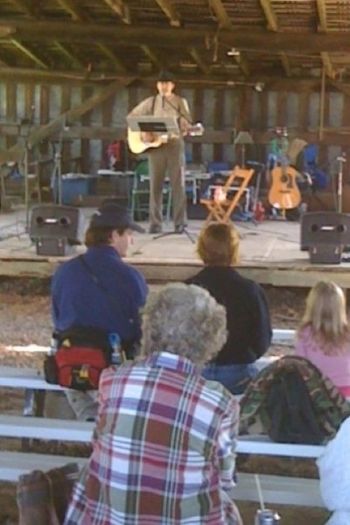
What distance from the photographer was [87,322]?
3789mm

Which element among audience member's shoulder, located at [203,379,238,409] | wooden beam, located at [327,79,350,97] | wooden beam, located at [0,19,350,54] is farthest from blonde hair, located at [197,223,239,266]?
wooden beam, located at [327,79,350,97]

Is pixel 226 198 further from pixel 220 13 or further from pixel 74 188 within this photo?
pixel 74 188

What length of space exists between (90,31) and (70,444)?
23.4 feet

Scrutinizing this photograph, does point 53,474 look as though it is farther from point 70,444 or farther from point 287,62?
point 287,62

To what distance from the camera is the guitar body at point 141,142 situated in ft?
29.0

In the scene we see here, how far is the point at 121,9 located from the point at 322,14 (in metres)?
2.09

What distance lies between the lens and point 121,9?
10.1 metres

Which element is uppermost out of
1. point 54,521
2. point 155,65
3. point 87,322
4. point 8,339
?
point 155,65

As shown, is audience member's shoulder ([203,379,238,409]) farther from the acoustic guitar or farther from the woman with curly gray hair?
the acoustic guitar

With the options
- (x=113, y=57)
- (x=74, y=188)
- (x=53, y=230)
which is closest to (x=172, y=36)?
(x=113, y=57)

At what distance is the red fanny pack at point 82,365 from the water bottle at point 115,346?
1.2 inches

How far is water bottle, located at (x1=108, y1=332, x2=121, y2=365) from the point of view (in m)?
3.67

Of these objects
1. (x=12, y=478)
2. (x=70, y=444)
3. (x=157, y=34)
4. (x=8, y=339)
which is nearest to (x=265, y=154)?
(x=157, y=34)

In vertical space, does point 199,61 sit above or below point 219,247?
above
